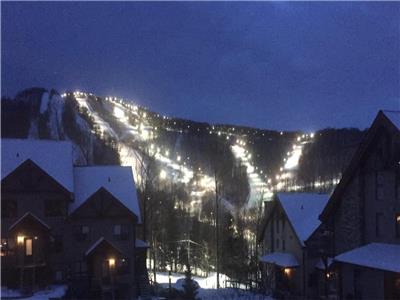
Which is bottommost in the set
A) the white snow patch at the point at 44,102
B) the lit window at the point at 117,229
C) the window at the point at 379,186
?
the lit window at the point at 117,229

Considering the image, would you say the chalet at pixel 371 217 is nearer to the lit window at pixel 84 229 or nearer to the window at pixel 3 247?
the lit window at pixel 84 229

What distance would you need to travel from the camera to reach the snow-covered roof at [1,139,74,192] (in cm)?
3152

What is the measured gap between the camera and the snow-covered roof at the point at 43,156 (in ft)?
103

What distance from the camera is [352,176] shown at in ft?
→ 72.8

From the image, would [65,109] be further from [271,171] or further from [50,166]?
[50,166]

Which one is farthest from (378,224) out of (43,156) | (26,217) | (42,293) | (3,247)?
(43,156)

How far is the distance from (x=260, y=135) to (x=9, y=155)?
495ft

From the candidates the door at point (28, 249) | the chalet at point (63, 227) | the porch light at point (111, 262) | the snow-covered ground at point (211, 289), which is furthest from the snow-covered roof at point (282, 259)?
the door at point (28, 249)

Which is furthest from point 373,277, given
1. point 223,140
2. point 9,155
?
point 223,140

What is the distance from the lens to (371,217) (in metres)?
21.2

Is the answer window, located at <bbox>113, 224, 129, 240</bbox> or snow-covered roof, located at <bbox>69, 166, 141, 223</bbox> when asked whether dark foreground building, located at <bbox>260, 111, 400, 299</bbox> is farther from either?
snow-covered roof, located at <bbox>69, 166, 141, 223</bbox>

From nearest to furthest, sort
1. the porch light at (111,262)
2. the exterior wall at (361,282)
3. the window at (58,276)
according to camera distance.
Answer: the exterior wall at (361,282), the window at (58,276), the porch light at (111,262)

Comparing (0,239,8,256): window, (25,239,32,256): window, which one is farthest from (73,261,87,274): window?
(0,239,8,256): window

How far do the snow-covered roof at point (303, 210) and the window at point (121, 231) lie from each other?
11863mm
